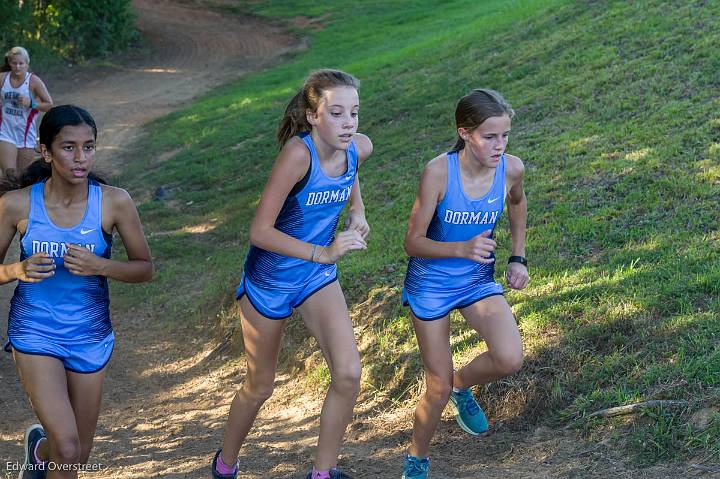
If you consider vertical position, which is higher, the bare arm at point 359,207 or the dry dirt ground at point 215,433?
the bare arm at point 359,207

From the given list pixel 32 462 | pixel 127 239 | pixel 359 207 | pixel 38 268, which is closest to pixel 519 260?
pixel 359 207

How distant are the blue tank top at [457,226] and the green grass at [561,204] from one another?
117 cm

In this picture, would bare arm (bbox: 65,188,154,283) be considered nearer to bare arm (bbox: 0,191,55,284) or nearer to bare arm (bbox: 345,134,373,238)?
bare arm (bbox: 0,191,55,284)

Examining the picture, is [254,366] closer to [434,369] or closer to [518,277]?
[434,369]

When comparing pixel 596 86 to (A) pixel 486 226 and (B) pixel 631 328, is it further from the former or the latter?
(A) pixel 486 226

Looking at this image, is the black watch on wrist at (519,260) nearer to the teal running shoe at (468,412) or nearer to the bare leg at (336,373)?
the teal running shoe at (468,412)

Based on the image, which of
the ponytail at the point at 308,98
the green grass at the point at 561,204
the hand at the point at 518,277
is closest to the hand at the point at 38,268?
the ponytail at the point at 308,98

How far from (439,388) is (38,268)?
198cm

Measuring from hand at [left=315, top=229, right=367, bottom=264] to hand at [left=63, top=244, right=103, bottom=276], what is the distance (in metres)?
0.98

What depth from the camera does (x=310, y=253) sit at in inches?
176

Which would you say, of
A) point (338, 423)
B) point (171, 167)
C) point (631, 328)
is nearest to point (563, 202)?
point (631, 328)

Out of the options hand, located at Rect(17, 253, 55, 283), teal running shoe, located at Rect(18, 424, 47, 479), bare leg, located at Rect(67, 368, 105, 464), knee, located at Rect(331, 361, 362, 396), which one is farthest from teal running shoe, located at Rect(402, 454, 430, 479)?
hand, located at Rect(17, 253, 55, 283)

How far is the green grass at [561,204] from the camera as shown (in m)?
5.66

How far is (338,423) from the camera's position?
4.51 meters
